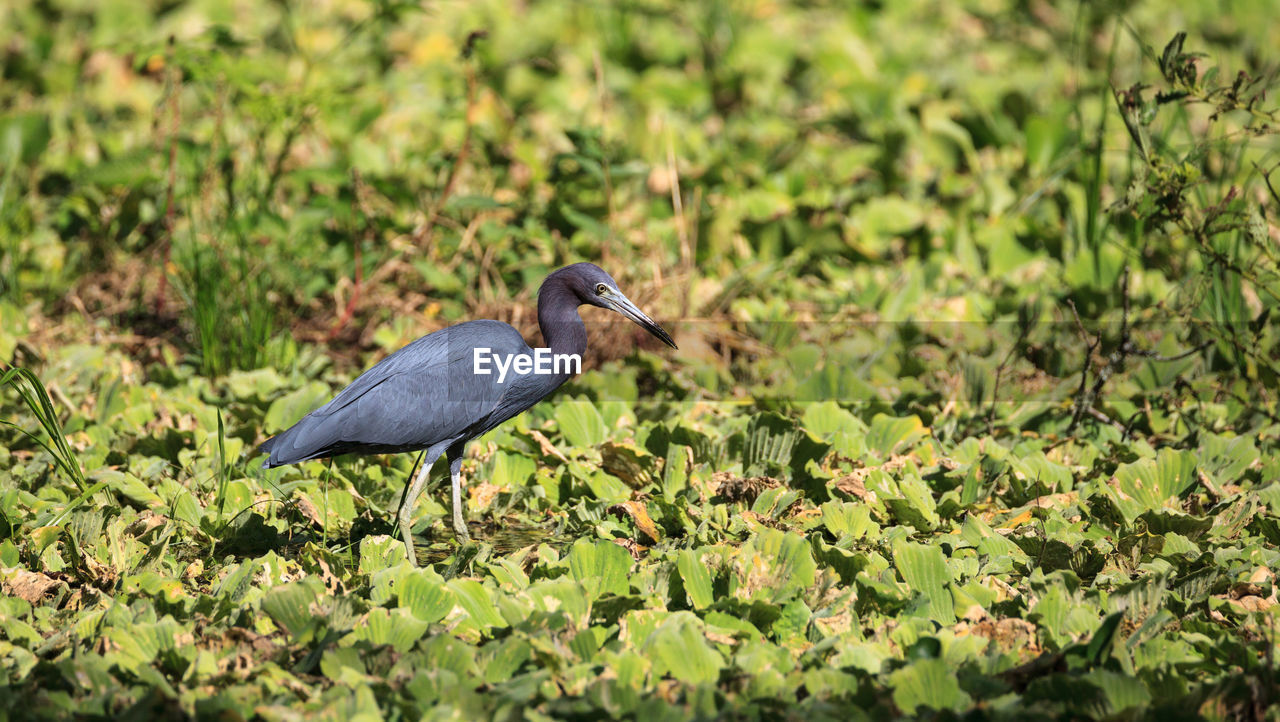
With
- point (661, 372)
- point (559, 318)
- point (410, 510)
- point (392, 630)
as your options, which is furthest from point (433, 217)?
point (392, 630)

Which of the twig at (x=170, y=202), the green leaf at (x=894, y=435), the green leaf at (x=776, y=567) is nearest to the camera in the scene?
the green leaf at (x=776, y=567)

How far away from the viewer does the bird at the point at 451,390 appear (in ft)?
11.9

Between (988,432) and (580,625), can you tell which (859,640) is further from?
(988,432)

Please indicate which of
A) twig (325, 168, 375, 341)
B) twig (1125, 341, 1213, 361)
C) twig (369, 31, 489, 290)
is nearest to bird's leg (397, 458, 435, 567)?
twig (325, 168, 375, 341)

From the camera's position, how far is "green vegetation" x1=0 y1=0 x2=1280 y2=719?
2814 mm

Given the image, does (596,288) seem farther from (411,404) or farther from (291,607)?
(291,607)

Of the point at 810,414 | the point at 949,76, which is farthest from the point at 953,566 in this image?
the point at 949,76

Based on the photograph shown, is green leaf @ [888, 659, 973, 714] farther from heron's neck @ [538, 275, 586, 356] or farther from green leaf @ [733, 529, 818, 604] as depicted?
heron's neck @ [538, 275, 586, 356]

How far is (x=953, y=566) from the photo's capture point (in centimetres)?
339

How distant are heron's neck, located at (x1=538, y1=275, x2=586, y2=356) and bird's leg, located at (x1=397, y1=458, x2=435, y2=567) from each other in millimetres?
538

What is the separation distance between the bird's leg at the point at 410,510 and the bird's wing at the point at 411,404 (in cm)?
11

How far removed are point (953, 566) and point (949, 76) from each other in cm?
589

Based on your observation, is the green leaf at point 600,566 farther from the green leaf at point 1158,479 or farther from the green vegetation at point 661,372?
the green leaf at point 1158,479

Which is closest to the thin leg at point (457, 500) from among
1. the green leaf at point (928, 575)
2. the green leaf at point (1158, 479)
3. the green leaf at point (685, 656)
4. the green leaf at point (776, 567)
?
the green leaf at point (776, 567)
